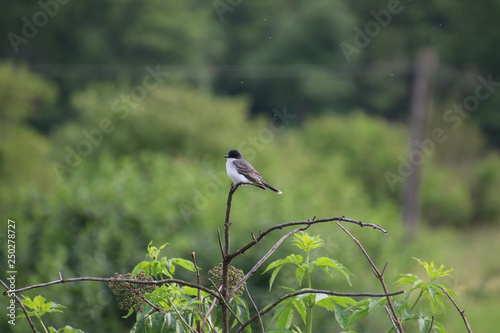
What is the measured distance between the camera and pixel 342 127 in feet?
98.0

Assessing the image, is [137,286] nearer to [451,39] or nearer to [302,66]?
[451,39]

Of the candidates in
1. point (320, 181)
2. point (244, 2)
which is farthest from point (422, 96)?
point (244, 2)

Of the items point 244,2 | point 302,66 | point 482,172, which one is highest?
point 244,2

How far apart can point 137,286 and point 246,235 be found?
749cm
